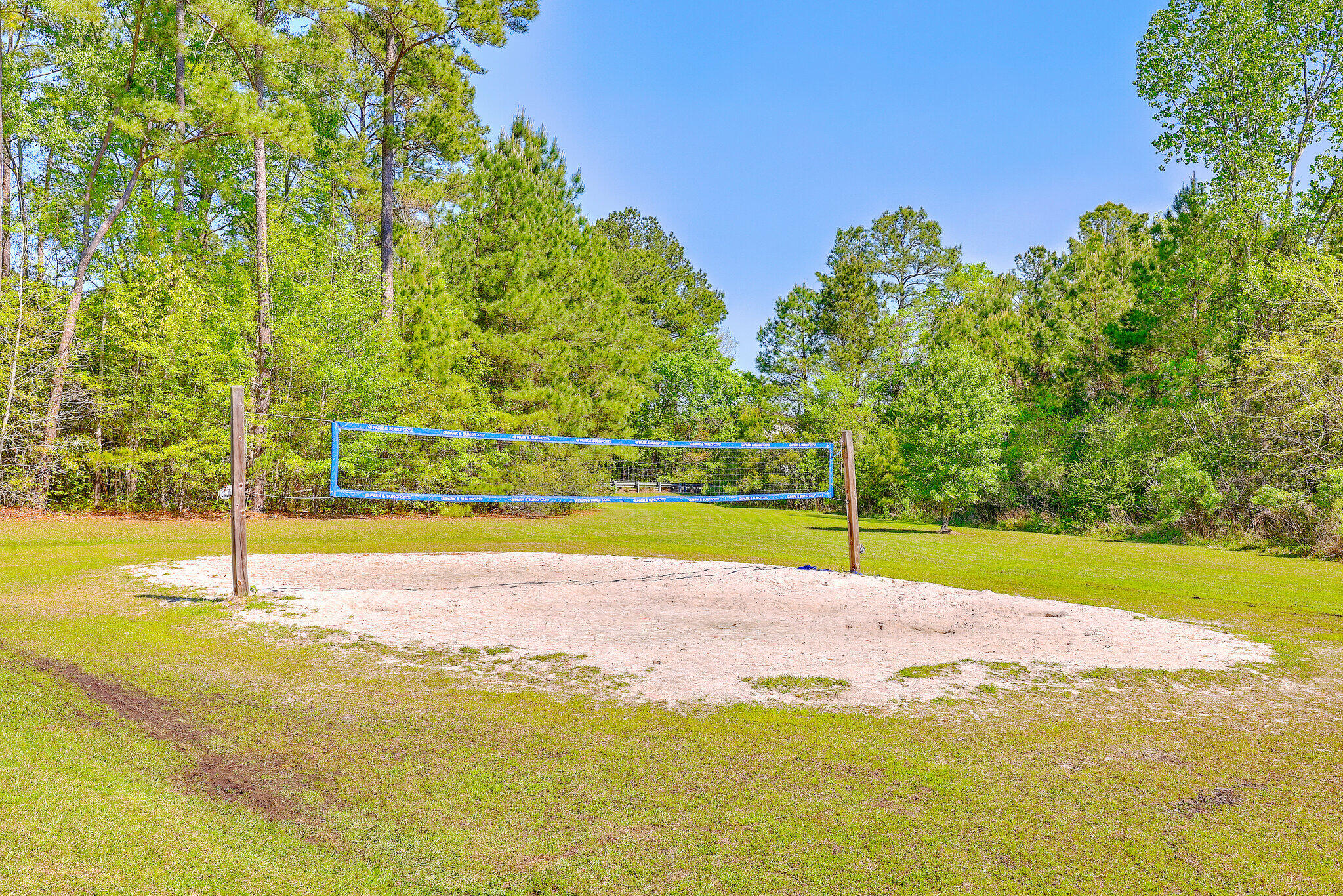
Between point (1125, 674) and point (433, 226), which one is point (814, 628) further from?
point (433, 226)

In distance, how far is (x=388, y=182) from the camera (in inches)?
1068

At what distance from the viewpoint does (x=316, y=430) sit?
2392 centimetres

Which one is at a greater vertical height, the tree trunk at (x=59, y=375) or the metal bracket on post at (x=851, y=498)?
the tree trunk at (x=59, y=375)

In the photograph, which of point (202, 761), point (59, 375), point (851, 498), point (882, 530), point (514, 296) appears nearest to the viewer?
point (202, 761)

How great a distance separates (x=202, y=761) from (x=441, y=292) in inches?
913

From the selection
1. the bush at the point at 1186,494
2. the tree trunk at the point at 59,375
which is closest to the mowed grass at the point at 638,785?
the bush at the point at 1186,494

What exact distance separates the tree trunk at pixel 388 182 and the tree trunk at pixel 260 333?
3.98 m

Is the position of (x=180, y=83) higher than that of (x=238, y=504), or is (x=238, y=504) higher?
(x=180, y=83)

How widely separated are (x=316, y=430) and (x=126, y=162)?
45.5 ft

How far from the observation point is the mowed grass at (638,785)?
330 cm

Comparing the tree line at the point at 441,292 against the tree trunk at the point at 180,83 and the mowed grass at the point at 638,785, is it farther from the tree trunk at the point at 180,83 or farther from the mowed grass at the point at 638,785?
the mowed grass at the point at 638,785

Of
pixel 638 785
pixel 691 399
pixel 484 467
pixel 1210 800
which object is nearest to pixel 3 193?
pixel 484 467

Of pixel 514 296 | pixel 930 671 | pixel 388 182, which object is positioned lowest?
pixel 930 671

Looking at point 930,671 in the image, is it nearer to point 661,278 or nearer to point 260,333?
point 260,333
